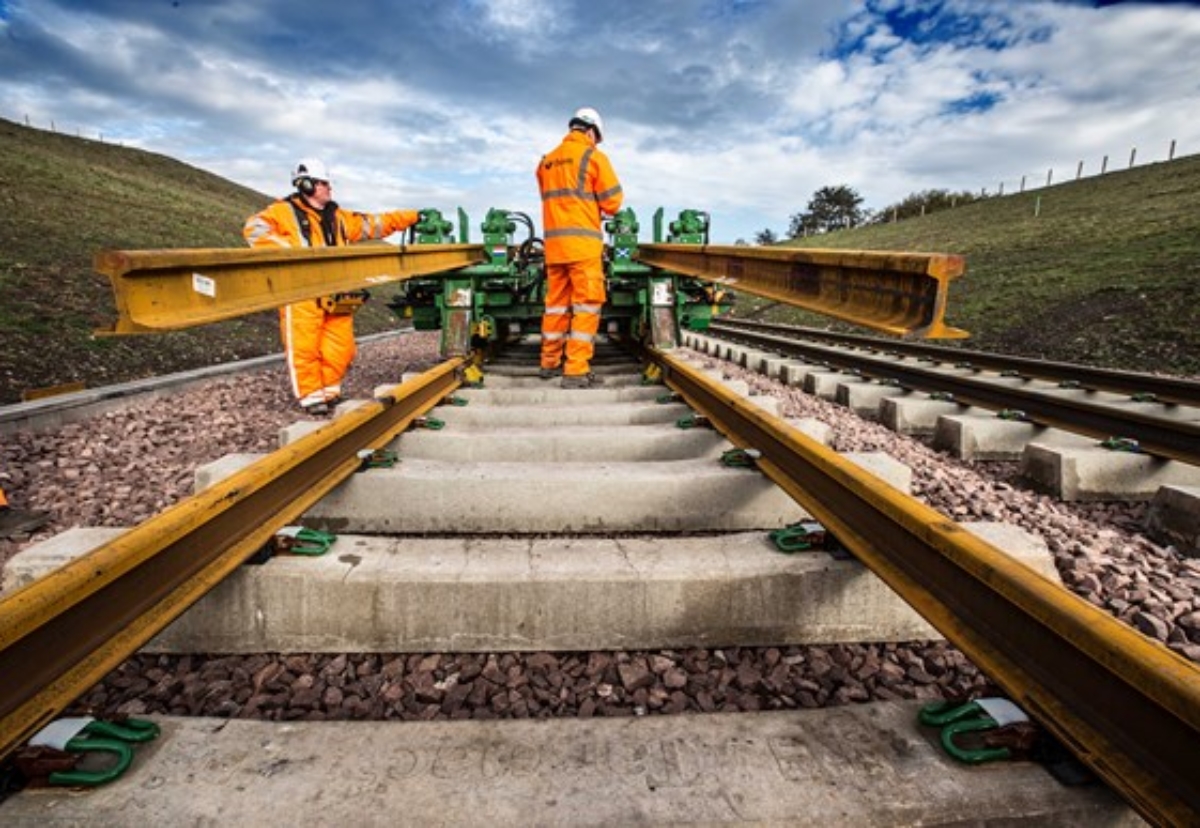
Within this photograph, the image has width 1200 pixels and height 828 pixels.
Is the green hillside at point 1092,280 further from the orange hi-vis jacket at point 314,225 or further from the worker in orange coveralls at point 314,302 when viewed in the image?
the worker in orange coveralls at point 314,302

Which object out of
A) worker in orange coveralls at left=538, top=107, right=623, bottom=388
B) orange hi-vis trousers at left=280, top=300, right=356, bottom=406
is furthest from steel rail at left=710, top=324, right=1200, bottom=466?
orange hi-vis trousers at left=280, top=300, right=356, bottom=406

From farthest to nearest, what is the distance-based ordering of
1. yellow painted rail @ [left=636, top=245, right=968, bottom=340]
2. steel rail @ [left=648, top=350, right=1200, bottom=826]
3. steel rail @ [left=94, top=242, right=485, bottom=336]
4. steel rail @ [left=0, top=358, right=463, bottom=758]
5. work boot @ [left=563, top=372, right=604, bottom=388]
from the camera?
work boot @ [left=563, top=372, right=604, bottom=388] → yellow painted rail @ [left=636, top=245, right=968, bottom=340] → steel rail @ [left=94, top=242, right=485, bottom=336] → steel rail @ [left=0, top=358, right=463, bottom=758] → steel rail @ [left=648, top=350, right=1200, bottom=826]

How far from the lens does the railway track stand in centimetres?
97

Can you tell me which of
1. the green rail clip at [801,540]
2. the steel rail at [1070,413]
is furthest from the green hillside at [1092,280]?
the green rail clip at [801,540]

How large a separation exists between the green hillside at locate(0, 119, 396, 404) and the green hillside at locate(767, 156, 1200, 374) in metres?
11.2

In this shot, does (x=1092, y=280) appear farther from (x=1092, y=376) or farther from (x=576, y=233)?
(x=576, y=233)

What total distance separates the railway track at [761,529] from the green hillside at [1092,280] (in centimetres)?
762

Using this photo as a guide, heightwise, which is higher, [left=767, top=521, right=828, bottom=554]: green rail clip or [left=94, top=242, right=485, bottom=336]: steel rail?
[left=94, top=242, right=485, bottom=336]: steel rail

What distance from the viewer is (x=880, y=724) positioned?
4.27 ft

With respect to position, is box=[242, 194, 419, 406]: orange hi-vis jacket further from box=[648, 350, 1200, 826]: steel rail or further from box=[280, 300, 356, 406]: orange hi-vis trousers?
box=[648, 350, 1200, 826]: steel rail

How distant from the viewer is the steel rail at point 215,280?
4.97 ft

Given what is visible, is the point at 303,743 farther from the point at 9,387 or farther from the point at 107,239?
the point at 107,239

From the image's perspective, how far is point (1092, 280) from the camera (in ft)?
38.7

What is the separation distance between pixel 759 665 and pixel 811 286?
157 cm
